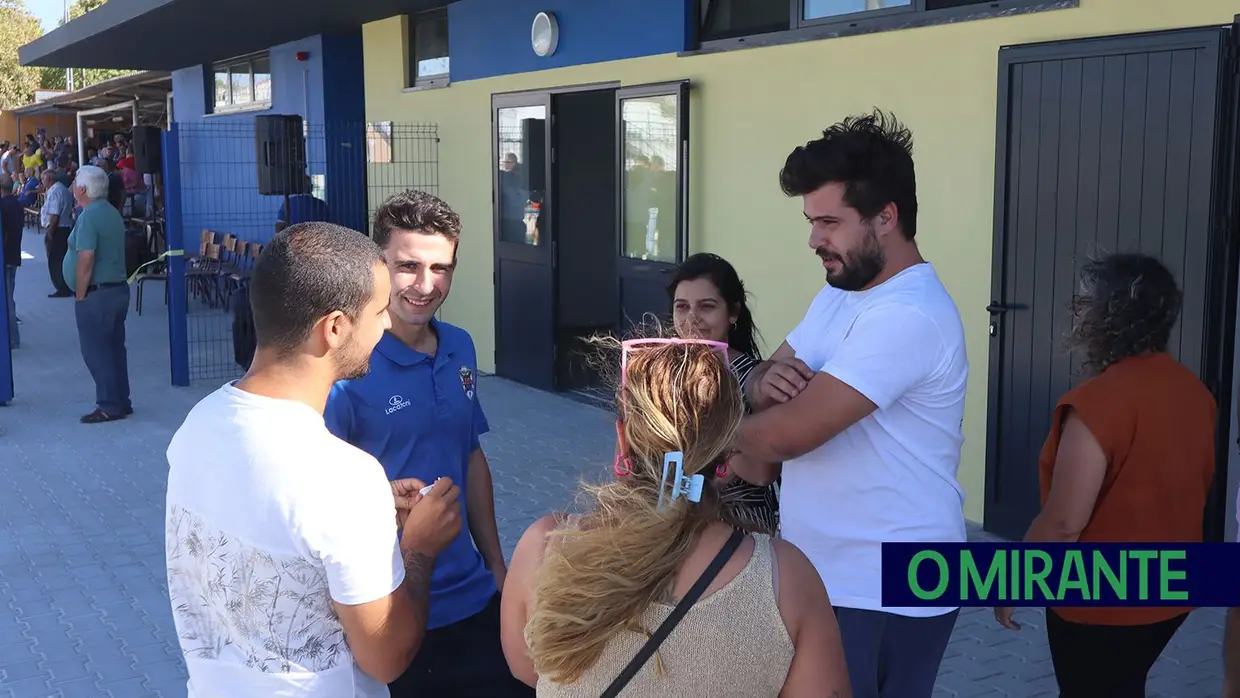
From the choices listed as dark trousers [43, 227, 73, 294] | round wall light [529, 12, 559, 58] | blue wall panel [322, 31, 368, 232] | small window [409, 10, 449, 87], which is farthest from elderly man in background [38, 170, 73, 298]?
round wall light [529, 12, 559, 58]

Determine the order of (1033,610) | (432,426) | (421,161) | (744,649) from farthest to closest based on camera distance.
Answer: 1. (421,161)
2. (1033,610)
3. (432,426)
4. (744,649)

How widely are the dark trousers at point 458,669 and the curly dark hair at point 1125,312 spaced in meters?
1.55

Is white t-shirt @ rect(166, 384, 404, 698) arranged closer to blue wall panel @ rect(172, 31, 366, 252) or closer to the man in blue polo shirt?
the man in blue polo shirt

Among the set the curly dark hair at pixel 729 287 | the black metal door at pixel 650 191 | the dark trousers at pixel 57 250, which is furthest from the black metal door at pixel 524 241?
the dark trousers at pixel 57 250

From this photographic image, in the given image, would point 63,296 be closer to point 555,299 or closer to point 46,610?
point 555,299

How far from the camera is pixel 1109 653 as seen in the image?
275 centimetres

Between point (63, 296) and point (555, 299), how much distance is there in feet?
31.6

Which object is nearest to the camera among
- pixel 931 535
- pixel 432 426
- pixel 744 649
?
pixel 744 649

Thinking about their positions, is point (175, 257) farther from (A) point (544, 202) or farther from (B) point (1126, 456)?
(B) point (1126, 456)

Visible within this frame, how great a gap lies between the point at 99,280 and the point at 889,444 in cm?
747

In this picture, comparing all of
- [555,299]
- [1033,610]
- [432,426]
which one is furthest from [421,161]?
[432,426]

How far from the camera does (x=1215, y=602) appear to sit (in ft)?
10.7

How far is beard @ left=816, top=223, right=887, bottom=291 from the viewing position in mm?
2408

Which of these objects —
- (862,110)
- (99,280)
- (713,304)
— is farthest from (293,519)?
(99,280)
